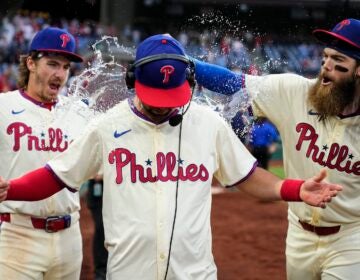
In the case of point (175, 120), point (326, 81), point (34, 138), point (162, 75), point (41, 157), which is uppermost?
point (162, 75)

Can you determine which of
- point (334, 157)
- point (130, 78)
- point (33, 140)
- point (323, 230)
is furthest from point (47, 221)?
point (334, 157)

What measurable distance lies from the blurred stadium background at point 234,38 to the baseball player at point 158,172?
1343 mm

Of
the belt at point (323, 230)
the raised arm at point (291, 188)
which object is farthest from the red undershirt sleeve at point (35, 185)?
the belt at point (323, 230)

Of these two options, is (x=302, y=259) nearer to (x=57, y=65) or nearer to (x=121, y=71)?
(x=121, y=71)

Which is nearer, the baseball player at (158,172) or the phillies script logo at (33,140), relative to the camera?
the baseball player at (158,172)

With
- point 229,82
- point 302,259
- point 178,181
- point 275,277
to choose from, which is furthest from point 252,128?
point 275,277

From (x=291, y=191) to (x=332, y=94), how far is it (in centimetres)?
80

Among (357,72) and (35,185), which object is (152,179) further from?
(357,72)

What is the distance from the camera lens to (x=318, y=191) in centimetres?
305

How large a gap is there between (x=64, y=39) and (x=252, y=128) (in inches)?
54.3

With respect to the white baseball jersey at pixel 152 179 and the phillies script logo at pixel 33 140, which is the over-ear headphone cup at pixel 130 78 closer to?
the white baseball jersey at pixel 152 179

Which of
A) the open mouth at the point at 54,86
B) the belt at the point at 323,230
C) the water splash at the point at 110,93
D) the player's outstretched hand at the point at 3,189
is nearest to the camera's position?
the player's outstretched hand at the point at 3,189

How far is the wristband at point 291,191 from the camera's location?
10.3 feet

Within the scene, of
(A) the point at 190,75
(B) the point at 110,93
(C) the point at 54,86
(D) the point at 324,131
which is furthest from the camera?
(C) the point at 54,86
